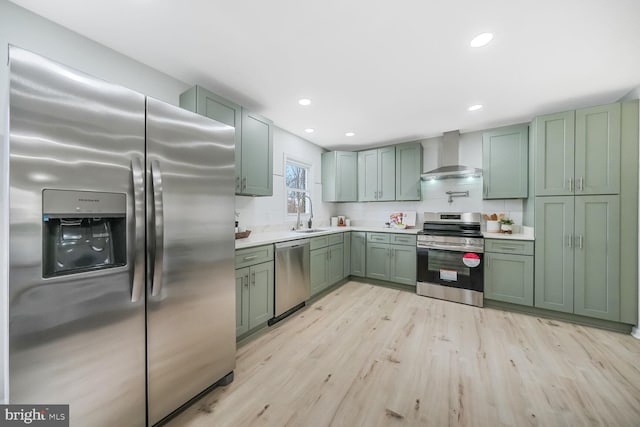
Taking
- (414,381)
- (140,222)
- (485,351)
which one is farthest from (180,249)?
(485,351)

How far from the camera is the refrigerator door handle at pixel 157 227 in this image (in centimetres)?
129

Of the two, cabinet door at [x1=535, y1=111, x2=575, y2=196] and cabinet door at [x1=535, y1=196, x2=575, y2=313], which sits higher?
cabinet door at [x1=535, y1=111, x2=575, y2=196]

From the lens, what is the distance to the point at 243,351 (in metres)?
2.18

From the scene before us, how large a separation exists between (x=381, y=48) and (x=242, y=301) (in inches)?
95.6

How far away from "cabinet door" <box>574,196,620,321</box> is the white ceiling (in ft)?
3.94

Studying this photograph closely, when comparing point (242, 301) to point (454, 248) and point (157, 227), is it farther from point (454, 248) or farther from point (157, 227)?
point (454, 248)

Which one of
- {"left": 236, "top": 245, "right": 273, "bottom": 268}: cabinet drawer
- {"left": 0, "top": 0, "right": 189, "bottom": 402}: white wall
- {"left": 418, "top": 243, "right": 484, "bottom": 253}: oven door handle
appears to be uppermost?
{"left": 0, "top": 0, "right": 189, "bottom": 402}: white wall

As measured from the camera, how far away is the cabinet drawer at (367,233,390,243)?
3.93 meters

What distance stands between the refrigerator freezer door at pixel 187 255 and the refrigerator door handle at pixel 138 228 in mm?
36

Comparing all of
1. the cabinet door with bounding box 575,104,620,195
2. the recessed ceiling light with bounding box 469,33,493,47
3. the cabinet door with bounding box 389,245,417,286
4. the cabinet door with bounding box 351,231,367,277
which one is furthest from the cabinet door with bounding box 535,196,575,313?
the cabinet door with bounding box 351,231,367,277

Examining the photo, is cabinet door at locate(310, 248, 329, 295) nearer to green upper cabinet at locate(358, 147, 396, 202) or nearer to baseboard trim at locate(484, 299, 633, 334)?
green upper cabinet at locate(358, 147, 396, 202)

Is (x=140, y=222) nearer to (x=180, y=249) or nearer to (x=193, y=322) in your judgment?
(x=180, y=249)

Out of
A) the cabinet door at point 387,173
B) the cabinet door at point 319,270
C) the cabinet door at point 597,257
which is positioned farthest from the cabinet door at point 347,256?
the cabinet door at point 597,257

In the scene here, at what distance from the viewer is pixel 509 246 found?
306 centimetres
